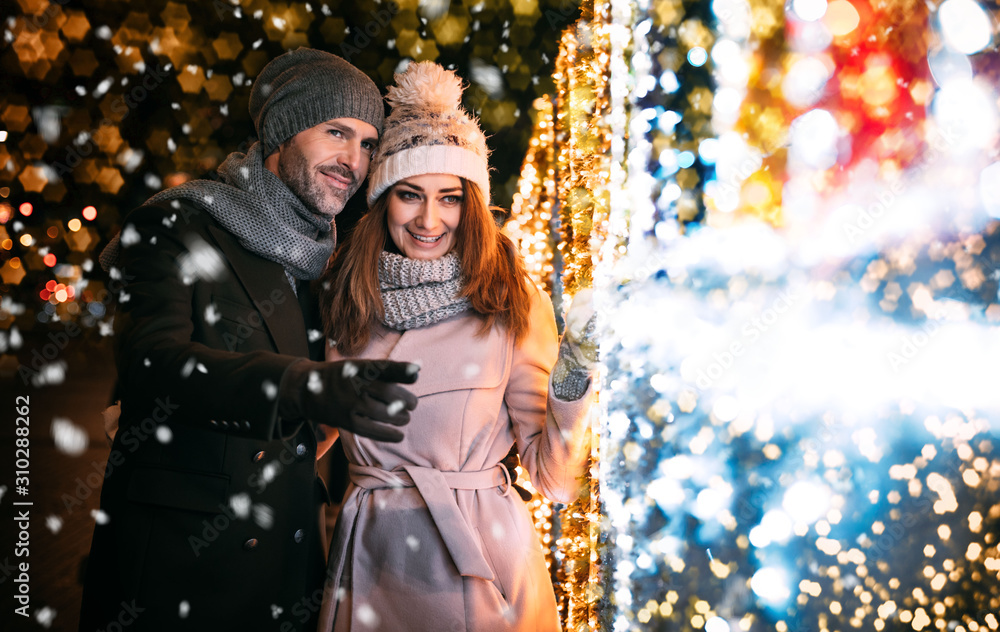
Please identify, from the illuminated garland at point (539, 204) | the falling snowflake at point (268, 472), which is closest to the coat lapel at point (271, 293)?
the falling snowflake at point (268, 472)

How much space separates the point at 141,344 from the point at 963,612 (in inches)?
61.9

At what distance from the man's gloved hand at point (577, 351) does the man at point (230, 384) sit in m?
0.39

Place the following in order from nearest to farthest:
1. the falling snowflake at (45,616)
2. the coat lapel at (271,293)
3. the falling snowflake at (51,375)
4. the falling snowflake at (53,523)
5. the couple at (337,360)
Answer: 1. the couple at (337,360)
2. the coat lapel at (271,293)
3. the falling snowflake at (45,616)
4. the falling snowflake at (53,523)
5. the falling snowflake at (51,375)

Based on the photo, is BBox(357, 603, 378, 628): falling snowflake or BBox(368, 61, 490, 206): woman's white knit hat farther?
BBox(368, 61, 490, 206): woman's white knit hat

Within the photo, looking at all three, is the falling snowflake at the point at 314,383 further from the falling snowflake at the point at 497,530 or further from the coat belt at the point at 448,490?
the falling snowflake at the point at 497,530

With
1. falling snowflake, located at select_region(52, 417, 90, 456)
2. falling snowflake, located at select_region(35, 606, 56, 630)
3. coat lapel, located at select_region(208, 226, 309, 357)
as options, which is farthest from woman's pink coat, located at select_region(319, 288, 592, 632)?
falling snowflake, located at select_region(52, 417, 90, 456)

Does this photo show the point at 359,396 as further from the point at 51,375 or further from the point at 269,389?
the point at 51,375

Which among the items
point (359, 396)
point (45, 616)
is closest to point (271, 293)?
point (359, 396)

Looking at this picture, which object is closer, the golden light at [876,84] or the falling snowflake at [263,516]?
the golden light at [876,84]

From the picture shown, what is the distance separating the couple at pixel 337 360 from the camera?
44.3 inches

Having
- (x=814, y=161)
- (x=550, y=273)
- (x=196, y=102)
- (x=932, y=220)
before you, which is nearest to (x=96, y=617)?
(x=550, y=273)

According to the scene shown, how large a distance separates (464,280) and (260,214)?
0.49 meters

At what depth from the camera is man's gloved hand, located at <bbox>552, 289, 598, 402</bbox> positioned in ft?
3.62

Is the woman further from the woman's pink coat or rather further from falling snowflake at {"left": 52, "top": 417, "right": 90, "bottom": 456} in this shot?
falling snowflake at {"left": 52, "top": 417, "right": 90, "bottom": 456}
